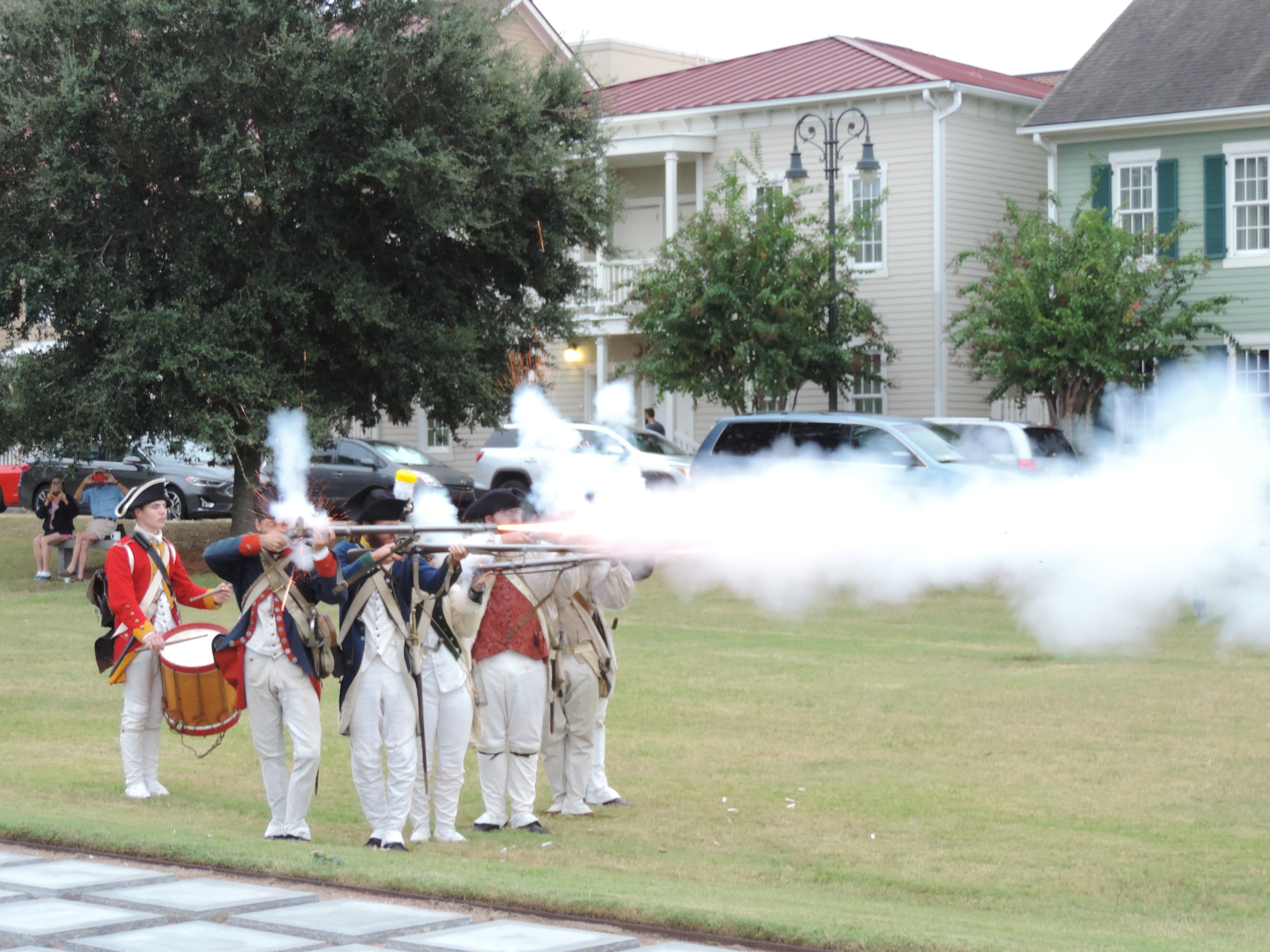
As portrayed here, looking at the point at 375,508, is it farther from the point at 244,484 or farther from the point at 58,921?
the point at 244,484

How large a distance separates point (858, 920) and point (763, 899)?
2.60ft

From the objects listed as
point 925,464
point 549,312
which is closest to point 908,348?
point 549,312

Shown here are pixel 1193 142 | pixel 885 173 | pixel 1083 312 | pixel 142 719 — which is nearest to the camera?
pixel 142 719

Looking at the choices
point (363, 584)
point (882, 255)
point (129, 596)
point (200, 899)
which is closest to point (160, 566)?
point (129, 596)

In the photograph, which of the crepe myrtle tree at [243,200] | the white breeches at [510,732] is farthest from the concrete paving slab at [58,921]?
the crepe myrtle tree at [243,200]

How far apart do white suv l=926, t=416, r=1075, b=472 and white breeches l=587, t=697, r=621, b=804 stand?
1183 cm

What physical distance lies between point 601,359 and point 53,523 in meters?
11.8

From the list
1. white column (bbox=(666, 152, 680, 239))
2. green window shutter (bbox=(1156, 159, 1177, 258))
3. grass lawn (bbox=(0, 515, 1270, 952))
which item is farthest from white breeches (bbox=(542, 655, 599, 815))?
white column (bbox=(666, 152, 680, 239))

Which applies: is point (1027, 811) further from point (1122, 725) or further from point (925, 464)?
point (925, 464)

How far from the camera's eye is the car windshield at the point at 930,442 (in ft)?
63.4

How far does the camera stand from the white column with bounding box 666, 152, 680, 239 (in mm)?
32969

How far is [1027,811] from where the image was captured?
32.8 ft

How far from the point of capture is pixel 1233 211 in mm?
28641

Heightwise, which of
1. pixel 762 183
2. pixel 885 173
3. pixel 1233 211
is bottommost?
pixel 1233 211
